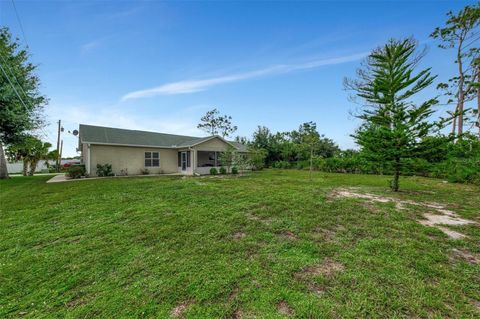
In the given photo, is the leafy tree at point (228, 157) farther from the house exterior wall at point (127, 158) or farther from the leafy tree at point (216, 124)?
the leafy tree at point (216, 124)

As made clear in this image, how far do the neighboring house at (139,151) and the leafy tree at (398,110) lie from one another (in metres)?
11.0

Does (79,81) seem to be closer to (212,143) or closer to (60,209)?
(212,143)

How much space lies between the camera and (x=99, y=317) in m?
1.76

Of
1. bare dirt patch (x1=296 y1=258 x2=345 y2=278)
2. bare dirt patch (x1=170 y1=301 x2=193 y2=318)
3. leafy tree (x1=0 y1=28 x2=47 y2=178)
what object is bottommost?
bare dirt patch (x1=170 y1=301 x2=193 y2=318)

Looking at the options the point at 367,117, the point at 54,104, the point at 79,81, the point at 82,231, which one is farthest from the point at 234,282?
the point at 54,104

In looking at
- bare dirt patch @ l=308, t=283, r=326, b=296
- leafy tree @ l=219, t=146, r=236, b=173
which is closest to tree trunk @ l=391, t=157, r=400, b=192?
bare dirt patch @ l=308, t=283, r=326, b=296

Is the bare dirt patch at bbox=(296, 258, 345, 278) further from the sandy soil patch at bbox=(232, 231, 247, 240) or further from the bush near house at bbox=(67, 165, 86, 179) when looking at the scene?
the bush near house at bbox=(67, 165, 86, 179)

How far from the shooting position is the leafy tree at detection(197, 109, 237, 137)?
28.5m

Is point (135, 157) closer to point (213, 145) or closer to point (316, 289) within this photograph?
point (213, 145)

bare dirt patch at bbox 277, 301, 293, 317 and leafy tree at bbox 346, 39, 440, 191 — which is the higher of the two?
leafy tree at bbox 346, 39, 440, 191

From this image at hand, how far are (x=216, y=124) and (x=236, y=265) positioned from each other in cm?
2737

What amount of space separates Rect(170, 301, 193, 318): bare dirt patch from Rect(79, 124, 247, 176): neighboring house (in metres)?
13.1

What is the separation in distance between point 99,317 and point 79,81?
15618 mm

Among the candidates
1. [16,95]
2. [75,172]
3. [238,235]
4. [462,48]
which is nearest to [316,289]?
[238,235]
